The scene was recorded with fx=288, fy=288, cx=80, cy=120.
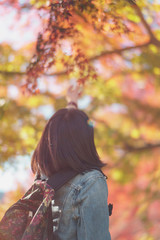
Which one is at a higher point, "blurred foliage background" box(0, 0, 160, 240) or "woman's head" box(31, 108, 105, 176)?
"blurred foliage background" box(0, 0, 160, 240)

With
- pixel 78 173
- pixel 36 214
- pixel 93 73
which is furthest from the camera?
pixel 93 73

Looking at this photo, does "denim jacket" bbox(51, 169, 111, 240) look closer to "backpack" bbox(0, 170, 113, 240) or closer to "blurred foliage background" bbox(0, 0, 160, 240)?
"backpack" bbox(0, 170, 113, 240)

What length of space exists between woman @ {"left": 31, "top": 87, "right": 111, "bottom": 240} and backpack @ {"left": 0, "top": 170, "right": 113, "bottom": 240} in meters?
0.05

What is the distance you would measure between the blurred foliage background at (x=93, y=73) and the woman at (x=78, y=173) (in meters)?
0.73

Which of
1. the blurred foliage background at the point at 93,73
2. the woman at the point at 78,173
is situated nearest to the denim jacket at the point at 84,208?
the woman at the point at 78,173

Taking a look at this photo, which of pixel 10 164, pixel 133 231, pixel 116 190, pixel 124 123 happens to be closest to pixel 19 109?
pixel 10 164

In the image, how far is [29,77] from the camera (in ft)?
7.75

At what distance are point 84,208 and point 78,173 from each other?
198 mm

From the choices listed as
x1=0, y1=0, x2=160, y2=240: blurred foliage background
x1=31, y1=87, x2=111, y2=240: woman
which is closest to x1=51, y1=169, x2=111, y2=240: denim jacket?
x1=31, y1=87, x2=111, y2=240: woman

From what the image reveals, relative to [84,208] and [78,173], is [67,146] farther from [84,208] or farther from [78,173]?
[84,208]

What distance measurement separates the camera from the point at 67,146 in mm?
1575

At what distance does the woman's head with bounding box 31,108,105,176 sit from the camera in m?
1.56

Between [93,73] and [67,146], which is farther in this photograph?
[93,73]

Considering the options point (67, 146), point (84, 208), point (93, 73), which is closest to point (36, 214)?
point (84, 208)
